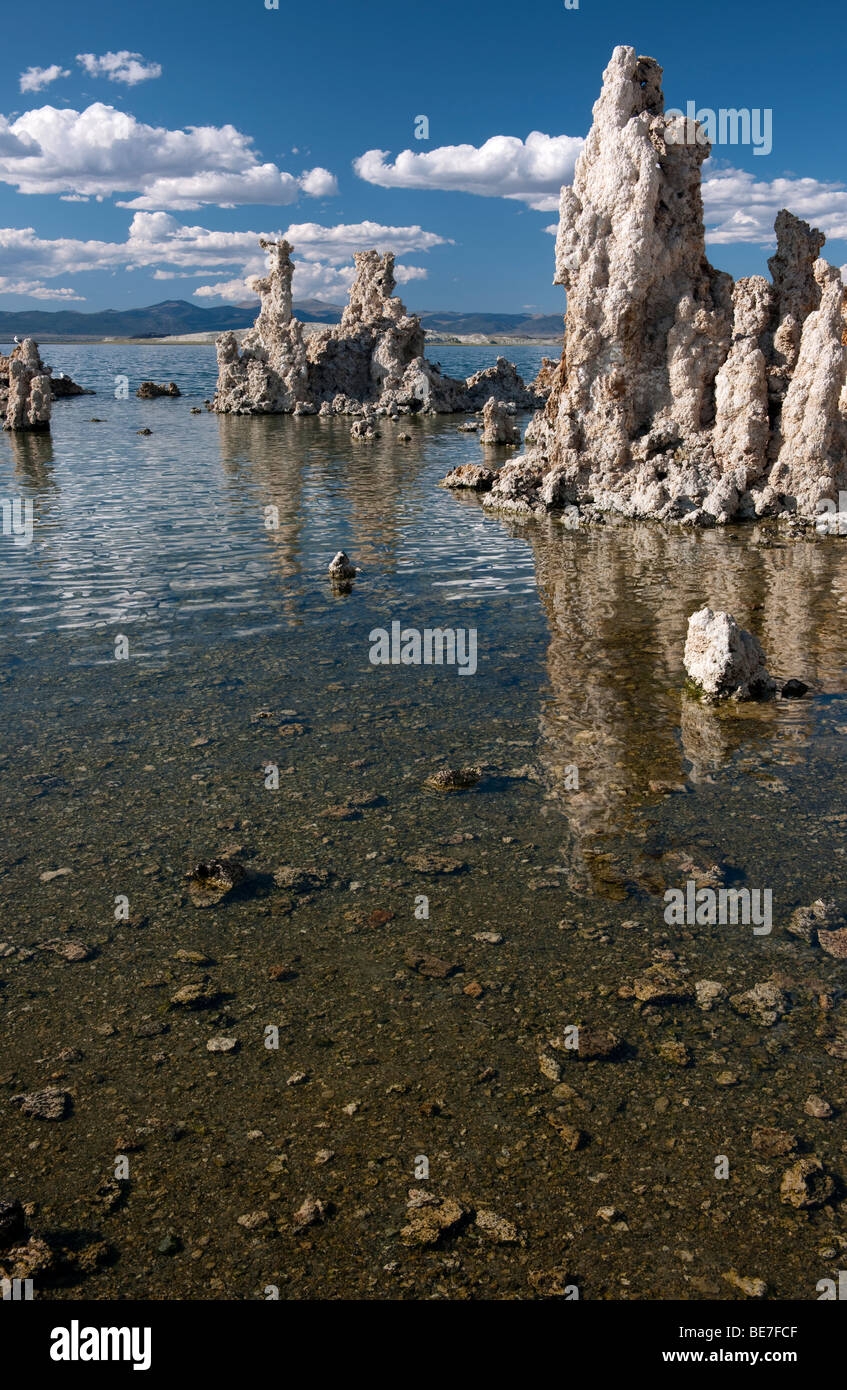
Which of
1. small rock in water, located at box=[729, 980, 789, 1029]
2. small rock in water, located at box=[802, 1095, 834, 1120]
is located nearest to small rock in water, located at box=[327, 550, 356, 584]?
small rock in water, located at box=[729, 980, 789, 1029]

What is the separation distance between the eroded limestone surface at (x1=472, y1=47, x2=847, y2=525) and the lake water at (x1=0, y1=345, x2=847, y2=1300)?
11.3 meters

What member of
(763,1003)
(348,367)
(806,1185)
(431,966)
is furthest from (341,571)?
(348,367)

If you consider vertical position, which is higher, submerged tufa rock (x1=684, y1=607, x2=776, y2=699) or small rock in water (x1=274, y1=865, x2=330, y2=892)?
submerged tufa rock (x1=684, y1=607, x2=776, y2=699)

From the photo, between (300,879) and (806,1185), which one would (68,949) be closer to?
(300,879)

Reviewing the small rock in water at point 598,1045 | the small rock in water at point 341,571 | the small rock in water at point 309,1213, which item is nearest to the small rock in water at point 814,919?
the small rock in water at point 598,1045

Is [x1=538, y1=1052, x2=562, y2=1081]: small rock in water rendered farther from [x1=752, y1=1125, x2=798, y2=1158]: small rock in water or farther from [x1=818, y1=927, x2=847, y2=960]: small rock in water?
[x1=818, y1=927, x2=847, y2=960]: small rock in water

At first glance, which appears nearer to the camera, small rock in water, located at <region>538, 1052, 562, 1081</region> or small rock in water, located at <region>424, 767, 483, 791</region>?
small rock in water, located at <region>538, 1052, 562, 1081</region>

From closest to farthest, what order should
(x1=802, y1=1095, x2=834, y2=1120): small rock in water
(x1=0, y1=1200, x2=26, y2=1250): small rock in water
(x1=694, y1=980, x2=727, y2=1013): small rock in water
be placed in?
(x1=0, y1=1200, x2=26, y2=1250): small rock in water
(x1=802, y1=1095, x2=834, y2=1120): small rock in water
(x1=694, y1=980, x2=727, y2=1013): small rock in water

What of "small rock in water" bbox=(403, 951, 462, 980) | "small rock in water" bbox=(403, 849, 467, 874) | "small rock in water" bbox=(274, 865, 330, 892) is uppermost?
"small rock in water" bbox=(403, 849, 467, 874)

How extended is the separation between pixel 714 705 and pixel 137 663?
36.1 feet

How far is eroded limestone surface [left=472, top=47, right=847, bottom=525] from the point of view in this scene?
101ft

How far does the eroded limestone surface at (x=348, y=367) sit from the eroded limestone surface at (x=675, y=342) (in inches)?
2016

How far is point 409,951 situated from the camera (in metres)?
9.50
